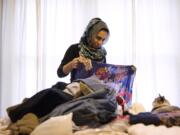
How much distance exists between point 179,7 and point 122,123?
8.00ft

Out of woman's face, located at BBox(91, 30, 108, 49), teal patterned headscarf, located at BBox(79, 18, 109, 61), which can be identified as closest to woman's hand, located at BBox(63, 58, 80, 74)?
teal patterned headscarf, located at BBox(79, 18, 109, 61)

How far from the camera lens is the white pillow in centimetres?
86

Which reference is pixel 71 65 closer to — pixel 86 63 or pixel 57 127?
pixel 86 63

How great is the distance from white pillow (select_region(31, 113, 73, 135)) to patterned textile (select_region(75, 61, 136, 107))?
25.6 inches

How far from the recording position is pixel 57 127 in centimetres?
86

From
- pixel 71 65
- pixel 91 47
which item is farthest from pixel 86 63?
pixel 91 47

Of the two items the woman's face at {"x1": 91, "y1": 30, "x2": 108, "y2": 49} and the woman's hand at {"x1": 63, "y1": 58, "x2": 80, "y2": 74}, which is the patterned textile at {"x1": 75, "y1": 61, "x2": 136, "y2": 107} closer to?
the woman's hand at {"x1": 63, "y1": 58, "x2": 80, "y2": 74}

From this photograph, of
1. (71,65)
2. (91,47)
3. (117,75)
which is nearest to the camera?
(117,75)

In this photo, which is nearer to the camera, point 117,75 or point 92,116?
point 92,116

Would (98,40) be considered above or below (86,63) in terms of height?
above

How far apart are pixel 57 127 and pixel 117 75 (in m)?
0.78

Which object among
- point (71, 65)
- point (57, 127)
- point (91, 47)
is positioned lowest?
point (57, 127)

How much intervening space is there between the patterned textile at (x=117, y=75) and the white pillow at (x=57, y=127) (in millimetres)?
651

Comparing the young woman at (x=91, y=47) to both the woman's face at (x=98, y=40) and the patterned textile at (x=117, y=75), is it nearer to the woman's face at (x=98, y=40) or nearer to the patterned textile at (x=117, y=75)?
the woman's face at (x=98, y=40)
